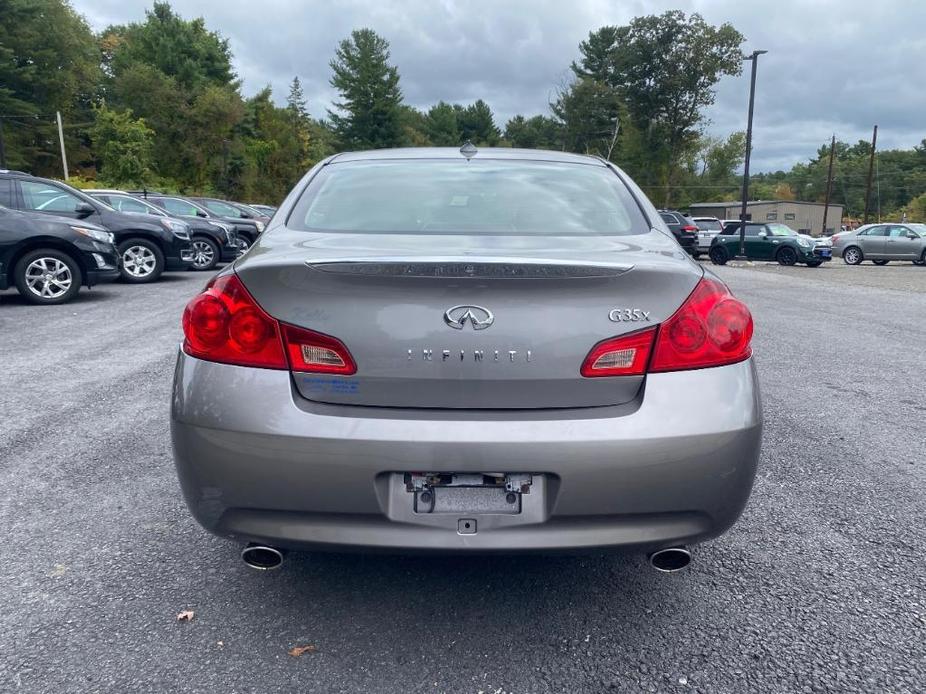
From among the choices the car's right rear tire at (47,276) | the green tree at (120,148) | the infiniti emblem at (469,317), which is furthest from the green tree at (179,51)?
the infiniti emblem at (469,317)

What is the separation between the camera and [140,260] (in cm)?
1266

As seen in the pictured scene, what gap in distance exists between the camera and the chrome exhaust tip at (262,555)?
7.40 ft

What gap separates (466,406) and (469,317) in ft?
0.82

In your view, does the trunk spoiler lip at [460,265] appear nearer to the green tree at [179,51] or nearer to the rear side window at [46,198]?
the rear side window at [46,198]

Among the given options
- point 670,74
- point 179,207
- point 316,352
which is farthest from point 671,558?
point 670,74

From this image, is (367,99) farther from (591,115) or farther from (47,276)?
(47,276)

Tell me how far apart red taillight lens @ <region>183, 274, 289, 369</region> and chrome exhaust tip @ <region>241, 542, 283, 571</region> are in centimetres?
58

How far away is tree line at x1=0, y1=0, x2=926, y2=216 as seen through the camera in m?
43.6

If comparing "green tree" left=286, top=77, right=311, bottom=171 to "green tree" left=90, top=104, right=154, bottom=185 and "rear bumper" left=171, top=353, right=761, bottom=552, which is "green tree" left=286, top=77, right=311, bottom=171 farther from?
"rear bumper" left=171, top=353, right=761, bottom=552

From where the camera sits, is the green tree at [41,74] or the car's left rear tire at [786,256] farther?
the green tree at [41,74]

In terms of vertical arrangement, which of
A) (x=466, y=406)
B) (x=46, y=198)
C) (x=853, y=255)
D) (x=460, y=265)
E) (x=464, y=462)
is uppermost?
(x=46, y=198)

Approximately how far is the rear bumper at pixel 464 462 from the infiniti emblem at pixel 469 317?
248mm

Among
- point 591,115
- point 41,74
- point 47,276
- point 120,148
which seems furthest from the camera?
point 591,115

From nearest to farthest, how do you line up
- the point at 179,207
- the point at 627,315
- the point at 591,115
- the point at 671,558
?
the point at 627,315, the point at 671,558, the point at 179,207, the point at 591,115
